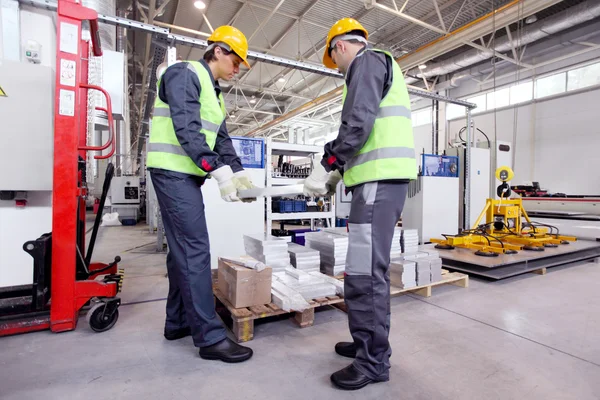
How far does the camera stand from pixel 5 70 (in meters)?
2.45

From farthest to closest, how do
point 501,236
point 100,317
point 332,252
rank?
point 501,236, point 332,252, point 100,317

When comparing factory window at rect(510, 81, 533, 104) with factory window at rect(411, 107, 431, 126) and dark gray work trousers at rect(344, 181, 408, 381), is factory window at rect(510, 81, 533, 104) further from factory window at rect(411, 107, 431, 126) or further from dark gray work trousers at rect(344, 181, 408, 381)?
dark gray work trousers at rect(344, 181, 408, 381)

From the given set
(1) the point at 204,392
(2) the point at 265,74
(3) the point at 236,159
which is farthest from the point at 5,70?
(2) the point at 265,74

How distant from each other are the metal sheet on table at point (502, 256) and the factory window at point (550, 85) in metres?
8.96

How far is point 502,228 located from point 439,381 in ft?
15.9

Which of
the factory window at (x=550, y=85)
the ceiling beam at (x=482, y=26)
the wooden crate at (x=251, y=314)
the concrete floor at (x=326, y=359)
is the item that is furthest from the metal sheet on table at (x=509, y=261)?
the factory window at (x=550, y=85)

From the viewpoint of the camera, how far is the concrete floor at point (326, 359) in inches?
70.8

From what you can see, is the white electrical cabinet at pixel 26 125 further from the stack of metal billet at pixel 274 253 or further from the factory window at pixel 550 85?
the factory window at pixel 550 85

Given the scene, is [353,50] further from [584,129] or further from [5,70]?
[584,129]

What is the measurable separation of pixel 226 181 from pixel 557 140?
541 inches

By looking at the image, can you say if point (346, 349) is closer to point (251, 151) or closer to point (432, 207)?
point (251, 151)

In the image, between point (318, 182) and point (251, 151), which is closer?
point (318, 182)

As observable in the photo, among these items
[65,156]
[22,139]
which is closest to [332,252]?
[65,156]

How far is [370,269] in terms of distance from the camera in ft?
5.93
